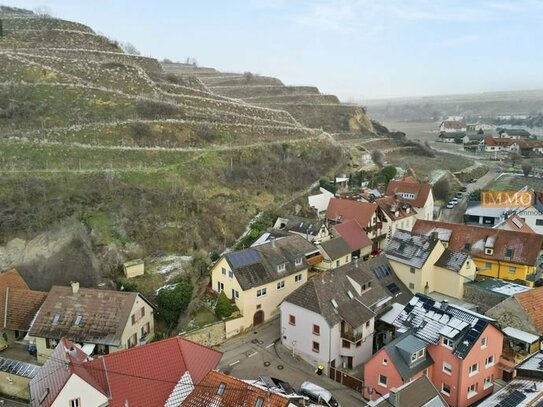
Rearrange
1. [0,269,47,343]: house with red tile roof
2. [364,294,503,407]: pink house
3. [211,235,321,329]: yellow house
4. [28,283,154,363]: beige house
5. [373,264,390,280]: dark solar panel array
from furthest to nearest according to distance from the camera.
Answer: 1. [373,264,390,280]: dark solar panel array
2. [211,235,321,329]: yellow house
3. [0,269,47,343]: house with red tile roof
4. [28,283,154,363]: beige house
5. [364,294,503,407]: pink house

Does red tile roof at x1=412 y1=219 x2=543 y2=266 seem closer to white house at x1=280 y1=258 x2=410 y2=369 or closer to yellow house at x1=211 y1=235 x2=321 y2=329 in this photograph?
white house at x1=280 y1=258 x2=410 y2=369

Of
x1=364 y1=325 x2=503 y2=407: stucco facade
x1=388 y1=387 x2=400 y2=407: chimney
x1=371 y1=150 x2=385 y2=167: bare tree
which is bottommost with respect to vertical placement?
x1=364 y1=325 x2=503 y2=407: stucco facade

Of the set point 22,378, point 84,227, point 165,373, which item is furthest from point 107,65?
point 165,373

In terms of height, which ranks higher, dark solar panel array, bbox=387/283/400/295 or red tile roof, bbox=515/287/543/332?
red tile roof, bbox=515/287/543/332

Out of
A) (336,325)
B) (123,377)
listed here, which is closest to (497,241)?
(336,325)

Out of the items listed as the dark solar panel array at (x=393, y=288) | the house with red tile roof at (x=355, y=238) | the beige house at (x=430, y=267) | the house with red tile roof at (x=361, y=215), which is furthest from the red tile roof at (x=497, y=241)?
the dark solar panel array at (x=393, y=288)

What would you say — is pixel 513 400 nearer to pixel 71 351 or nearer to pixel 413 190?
pixel 71 351

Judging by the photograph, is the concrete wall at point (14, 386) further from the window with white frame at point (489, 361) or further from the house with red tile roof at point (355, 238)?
the house with red tile roof at point (355, 238)

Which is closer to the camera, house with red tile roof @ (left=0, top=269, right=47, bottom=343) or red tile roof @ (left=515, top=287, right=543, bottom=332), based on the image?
red tile roof @ (left=515, top=287, right=543, bottom=332)

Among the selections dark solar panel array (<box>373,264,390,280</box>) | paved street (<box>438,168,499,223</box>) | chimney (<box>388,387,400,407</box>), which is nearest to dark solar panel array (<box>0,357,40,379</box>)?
chimney (<box>388,387,400,407</box>)
